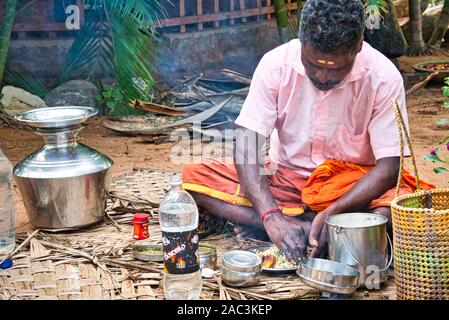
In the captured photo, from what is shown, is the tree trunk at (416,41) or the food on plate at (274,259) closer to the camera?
the food on plate at (274,259)

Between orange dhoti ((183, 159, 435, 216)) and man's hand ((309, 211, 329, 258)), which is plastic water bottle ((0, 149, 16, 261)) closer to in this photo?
orange dhoti ((183, 159, 435, 216))

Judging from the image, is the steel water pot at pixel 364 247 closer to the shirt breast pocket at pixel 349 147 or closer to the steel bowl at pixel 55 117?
the shirt breast pocket at pixel 349 147

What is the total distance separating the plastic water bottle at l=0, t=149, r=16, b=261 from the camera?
4.08 m

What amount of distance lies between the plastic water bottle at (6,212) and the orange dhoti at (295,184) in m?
0.95

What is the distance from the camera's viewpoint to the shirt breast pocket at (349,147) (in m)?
3.86

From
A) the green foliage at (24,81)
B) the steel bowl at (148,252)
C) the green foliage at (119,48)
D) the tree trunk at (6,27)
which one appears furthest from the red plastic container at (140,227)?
the green foliage at (24,81)

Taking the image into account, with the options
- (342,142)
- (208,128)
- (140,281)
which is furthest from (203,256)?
(208,128)

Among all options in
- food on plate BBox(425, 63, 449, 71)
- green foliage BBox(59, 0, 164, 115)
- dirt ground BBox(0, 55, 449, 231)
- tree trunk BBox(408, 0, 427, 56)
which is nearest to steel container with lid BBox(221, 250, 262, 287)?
dirt ground BBox(0, 55, 449, 231)

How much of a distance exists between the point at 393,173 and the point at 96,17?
15.0 ft

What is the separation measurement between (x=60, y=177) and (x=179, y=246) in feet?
4.13

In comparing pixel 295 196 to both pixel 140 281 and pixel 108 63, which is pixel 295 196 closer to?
pixel 140 281

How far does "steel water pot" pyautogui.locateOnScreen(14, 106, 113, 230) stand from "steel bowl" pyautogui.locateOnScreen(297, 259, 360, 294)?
1482mm

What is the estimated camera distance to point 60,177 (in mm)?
4277

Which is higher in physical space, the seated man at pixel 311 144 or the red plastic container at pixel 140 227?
the seated man at pixel 311 144
